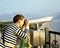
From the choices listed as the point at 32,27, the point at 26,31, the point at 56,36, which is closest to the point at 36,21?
the point at 32,27

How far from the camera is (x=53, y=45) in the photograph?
311 inches

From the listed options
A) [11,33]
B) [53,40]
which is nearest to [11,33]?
[11,33]

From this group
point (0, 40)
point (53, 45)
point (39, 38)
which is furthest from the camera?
point (39, 38)

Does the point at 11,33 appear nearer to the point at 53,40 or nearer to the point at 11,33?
the point at 11,33

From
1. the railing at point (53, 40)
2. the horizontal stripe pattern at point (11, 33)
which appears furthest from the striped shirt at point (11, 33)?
the railing at point (53, 40)

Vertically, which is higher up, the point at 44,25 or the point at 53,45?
the point at 44,25

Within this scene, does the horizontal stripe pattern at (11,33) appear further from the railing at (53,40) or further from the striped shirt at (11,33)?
the railing at (53,40)

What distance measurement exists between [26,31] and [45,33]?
2494 mm

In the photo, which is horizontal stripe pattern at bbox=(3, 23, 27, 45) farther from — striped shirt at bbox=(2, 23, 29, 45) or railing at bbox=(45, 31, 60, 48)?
railing at bbox=(45, 31, 60, 48)

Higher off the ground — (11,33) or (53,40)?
(11,33)

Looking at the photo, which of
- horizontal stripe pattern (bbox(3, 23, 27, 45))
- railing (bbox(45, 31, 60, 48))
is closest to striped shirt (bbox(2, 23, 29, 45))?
horizontal stripe pattern (bbox(3, 23, 27, 45))

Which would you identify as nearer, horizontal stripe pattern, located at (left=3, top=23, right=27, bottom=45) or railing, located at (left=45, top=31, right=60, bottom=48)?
horizontal stripe pattern, located at (left=3, top=23, right=27, bottom=45)

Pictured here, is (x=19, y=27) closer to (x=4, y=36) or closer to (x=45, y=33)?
(x=4, y=36)

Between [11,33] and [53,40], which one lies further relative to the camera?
[53,40]
